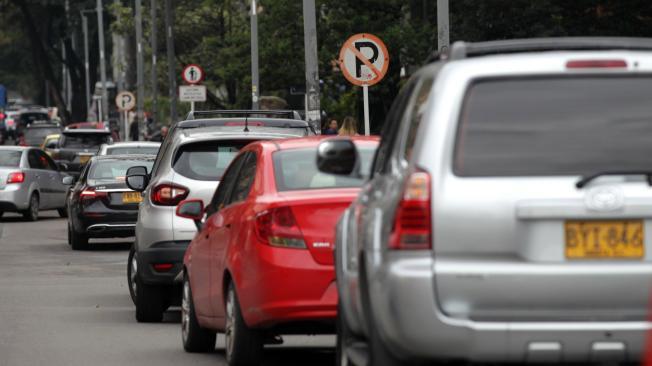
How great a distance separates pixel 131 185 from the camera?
16844mm

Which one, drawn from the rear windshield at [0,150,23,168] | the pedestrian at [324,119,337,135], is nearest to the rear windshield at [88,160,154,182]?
the pedestrian at [324,119,337,135]

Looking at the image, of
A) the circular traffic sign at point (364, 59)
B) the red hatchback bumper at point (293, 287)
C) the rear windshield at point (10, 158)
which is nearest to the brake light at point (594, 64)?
the red hatchback bumper at point (293, 287)

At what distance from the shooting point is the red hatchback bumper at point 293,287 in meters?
10.1

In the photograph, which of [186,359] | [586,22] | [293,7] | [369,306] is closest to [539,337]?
[369,306]

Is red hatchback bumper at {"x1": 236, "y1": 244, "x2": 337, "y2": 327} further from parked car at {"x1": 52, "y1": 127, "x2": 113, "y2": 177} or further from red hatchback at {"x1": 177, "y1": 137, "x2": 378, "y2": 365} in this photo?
parked car at {"x1": 52, "y1": 127, "x2": 113, "y2": 177}

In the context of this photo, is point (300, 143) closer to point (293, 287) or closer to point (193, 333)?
point (293, 287)

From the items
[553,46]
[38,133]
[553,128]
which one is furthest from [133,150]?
[38,133]

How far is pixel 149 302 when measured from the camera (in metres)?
14.9

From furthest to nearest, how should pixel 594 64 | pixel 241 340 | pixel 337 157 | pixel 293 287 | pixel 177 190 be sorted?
pixel 177 190
pixel 241 340
pixel 293 287
pixel 337 157
pixel 594 64

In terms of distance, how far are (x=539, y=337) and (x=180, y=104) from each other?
6496 centimetres

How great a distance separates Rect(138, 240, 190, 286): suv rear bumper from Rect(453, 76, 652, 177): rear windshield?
23.6 feet

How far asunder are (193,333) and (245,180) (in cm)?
161

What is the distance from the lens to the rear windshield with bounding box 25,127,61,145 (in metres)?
74.8

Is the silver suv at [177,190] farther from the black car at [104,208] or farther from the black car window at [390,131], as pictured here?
the black car at [104,208]
